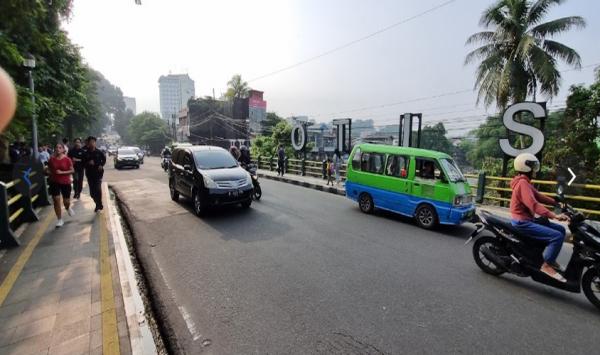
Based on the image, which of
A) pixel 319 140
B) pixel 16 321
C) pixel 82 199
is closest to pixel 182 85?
pixel 319 140

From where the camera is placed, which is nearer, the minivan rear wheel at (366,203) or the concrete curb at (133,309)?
the concrete curb at (133,309)

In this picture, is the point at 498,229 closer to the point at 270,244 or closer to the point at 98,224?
the point at 270,244

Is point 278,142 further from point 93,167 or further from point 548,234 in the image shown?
point 548,234

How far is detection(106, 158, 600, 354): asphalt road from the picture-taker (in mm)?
3168

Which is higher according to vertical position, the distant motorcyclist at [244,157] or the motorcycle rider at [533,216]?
the distant motorcyclist at [244,157]

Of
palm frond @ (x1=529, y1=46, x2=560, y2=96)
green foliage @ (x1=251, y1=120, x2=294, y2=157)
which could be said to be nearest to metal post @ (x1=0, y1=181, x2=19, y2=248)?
green foliage @ (x1=251, y1=120, x2=294, y2=157)

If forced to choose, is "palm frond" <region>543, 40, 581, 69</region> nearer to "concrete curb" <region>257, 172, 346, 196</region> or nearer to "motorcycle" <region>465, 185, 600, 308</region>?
"concrete curb" <region>257, 172, 346, 196</region>

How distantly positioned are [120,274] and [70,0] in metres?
7.05

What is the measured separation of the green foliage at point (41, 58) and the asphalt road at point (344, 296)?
8.95 feet

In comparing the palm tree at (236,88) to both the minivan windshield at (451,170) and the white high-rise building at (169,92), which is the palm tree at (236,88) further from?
the white high-rise building at (169,92)

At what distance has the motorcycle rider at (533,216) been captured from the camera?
4.13 m

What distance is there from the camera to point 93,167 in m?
7.79

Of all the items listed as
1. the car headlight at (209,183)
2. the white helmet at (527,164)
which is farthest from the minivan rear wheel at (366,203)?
the white helmet at (527,164)

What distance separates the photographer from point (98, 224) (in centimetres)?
→ 700
